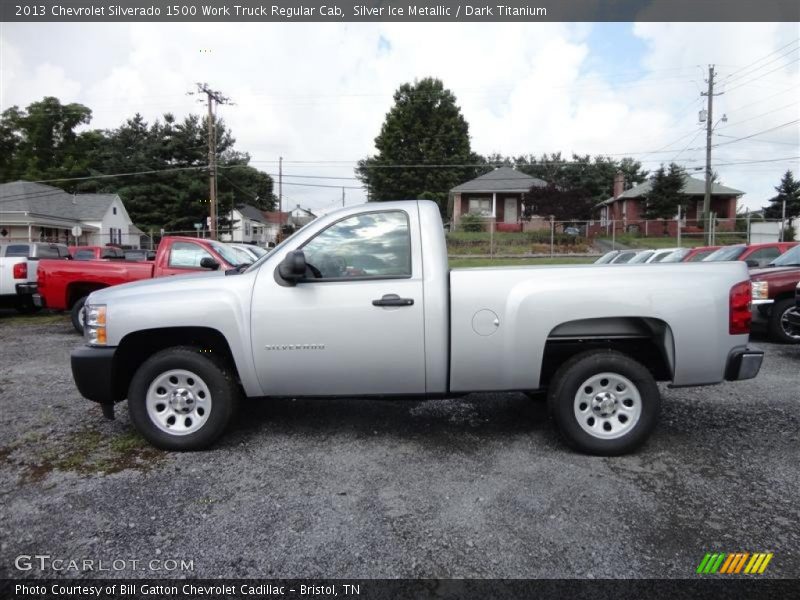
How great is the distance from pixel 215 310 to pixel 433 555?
7.44 ft

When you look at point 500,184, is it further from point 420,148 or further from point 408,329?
point 408,329

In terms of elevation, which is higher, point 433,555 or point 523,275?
point 523,275

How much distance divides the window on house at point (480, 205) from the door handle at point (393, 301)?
37.5 m

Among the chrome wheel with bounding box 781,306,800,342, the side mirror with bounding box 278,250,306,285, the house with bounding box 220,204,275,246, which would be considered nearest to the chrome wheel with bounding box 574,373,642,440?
the side mirror with bounding box 278,250,306,285

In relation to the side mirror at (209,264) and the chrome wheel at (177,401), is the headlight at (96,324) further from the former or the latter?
the side mirror at (209,264)

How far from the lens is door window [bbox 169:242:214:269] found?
30.4ft

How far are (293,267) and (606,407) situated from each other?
8.08ft

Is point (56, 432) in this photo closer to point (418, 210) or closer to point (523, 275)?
point (418, 210)

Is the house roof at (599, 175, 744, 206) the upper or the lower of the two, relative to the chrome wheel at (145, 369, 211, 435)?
upper

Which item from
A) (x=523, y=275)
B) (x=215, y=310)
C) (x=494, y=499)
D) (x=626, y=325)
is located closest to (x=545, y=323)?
(x=523, y=275)

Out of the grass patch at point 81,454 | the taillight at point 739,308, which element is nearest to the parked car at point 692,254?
the taillight at point 739,308

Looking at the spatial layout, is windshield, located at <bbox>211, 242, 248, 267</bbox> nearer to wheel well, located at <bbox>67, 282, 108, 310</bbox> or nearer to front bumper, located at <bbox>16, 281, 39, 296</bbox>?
wheel well, located at <bbox>67, 282, 108, 310</bbox>

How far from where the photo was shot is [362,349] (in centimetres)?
375

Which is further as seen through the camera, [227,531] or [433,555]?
[227,531]
